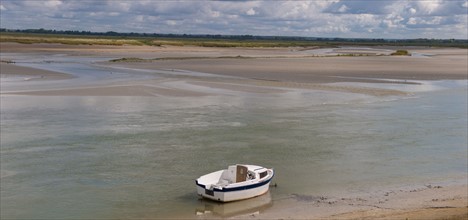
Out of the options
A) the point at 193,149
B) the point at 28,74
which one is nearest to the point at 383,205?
the point at 193,149

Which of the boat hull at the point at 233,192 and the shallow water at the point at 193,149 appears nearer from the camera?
the boat hull at the point at 233,192

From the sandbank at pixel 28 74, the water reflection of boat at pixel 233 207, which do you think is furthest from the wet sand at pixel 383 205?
the sandbank at pixel 28 74

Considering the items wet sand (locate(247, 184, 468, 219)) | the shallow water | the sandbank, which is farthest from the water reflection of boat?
the sandbank

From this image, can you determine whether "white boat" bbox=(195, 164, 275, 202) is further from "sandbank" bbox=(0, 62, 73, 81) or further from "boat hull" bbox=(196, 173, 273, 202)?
"sandbank" bbox=(0, 62, 73, 81)

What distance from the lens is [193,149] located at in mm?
20344

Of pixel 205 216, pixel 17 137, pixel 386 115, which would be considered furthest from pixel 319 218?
pixel 386 115

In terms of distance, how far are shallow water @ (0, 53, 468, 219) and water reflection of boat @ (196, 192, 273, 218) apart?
2.0 inches

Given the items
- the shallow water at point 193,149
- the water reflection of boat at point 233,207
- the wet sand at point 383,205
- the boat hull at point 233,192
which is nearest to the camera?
the wet sand at point 383,205

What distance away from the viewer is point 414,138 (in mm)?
22922

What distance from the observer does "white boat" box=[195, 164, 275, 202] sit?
1454cm

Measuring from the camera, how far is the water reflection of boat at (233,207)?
14.1m

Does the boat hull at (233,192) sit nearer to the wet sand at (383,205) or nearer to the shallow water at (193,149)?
the shallow water at (193,149)

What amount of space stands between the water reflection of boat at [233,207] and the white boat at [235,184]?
130mm

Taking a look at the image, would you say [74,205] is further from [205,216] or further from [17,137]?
[17,137]
